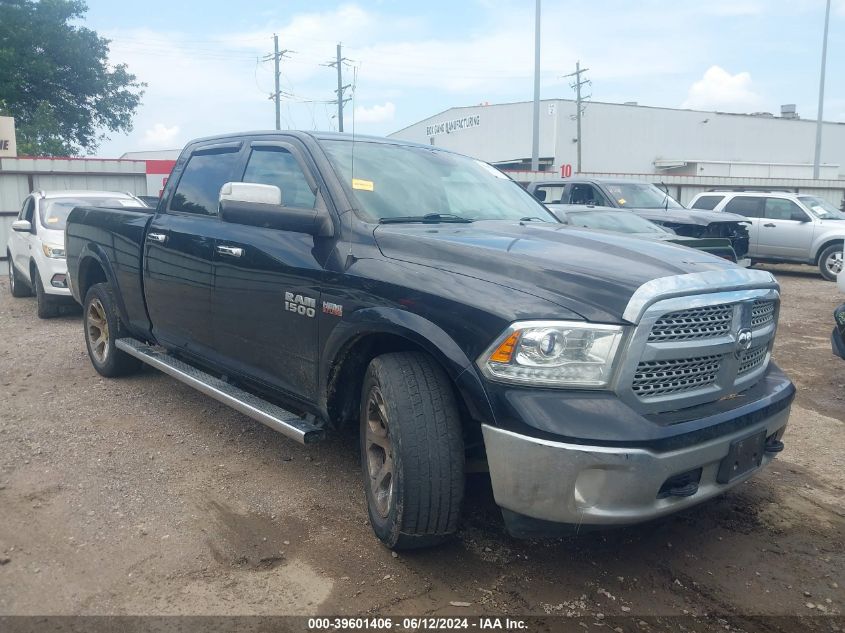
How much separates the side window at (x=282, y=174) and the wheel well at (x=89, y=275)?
250cm

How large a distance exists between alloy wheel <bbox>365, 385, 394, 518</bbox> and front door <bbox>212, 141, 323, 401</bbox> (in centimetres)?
44

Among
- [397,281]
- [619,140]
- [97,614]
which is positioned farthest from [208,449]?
[619,140]

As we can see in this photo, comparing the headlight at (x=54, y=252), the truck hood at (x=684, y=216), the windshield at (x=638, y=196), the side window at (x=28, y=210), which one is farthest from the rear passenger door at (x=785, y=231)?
the side window at (x=28, y=210)

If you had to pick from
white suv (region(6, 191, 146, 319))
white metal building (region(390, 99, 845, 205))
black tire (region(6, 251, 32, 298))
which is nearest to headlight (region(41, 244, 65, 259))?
white suv (region(6, 191, 146, 319))

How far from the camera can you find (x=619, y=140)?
55.0 m

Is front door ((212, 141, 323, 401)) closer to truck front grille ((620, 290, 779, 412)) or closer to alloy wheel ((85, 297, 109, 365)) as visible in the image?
truck front grille ((620, 290, 779, 412))

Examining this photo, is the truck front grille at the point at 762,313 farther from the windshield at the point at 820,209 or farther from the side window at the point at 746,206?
the side window at the point at 746,206

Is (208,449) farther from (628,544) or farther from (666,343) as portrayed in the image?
(666,343)

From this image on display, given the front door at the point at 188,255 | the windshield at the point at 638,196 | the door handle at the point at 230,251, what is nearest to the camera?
the door handle at the point at 230,251

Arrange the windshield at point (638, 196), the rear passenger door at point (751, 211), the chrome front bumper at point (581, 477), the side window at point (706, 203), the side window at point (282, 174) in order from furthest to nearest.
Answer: the side window at point (706, 203) → the rear passenger door at point (751, 211) → the windshield at point (638, 196) → the side window at point (282, 174) → the chrome front bumper at point (581, 477)

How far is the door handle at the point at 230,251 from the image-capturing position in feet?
13.6

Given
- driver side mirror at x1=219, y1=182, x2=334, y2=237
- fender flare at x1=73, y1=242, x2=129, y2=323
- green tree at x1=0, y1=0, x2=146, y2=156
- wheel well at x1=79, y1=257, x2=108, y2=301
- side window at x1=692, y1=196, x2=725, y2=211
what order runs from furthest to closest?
green tree at x1=0, y1=0, x2=146, y2=156 → side window at x1=692, y1=196, x2=725, y2=211 → wheel well at x1=79, y1=257, x2=108, y2=301 → fender flare at x1=73, y1=242, x2=129, y2=323 → driver side mirror at x1=219, y1=182, x2=334, y2=237

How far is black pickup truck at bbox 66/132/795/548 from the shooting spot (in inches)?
107

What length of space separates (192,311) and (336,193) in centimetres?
149
